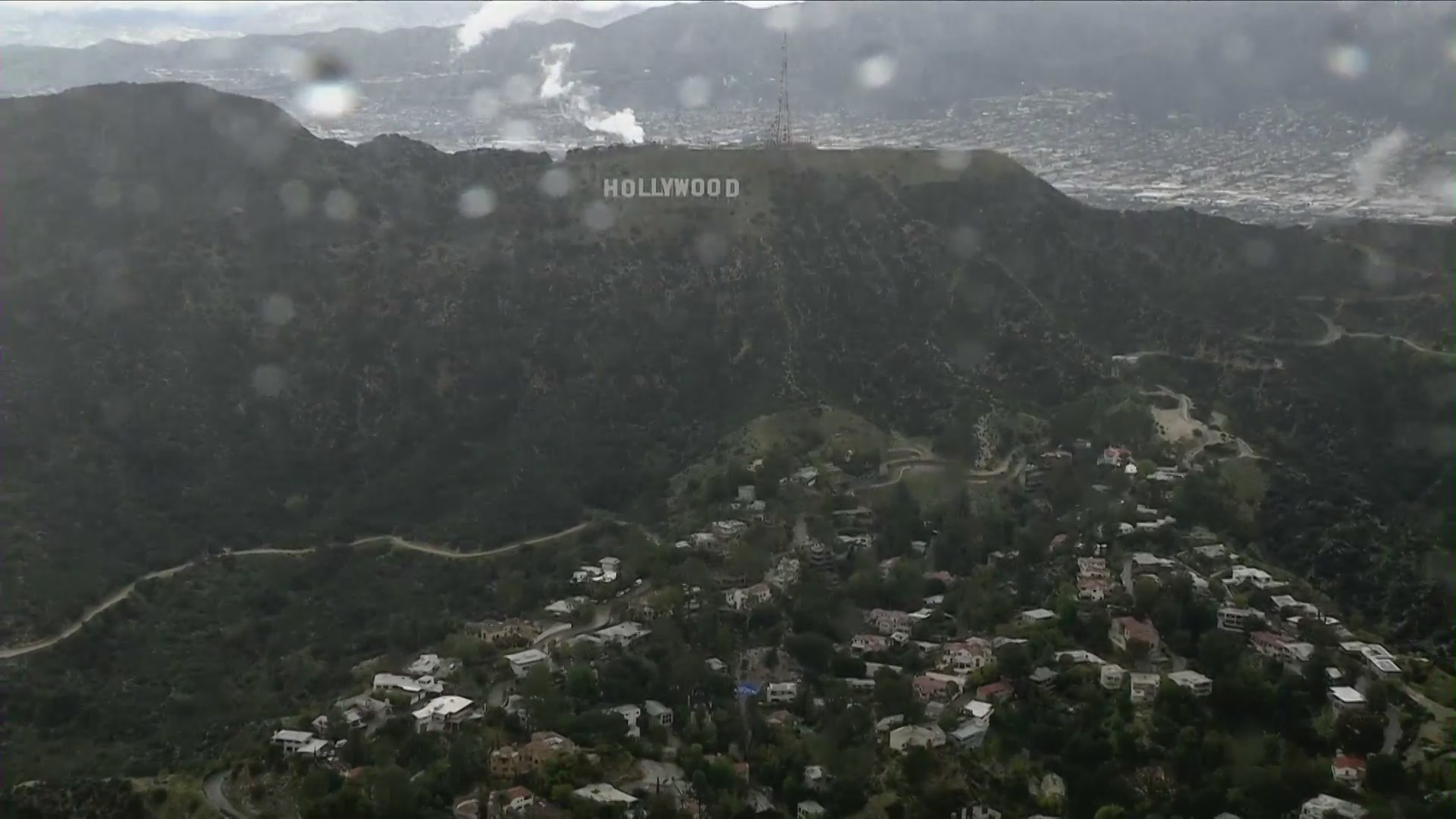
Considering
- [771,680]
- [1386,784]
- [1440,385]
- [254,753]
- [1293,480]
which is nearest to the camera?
[1386,784]

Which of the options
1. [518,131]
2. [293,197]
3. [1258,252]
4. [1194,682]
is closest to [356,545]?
[293,197]

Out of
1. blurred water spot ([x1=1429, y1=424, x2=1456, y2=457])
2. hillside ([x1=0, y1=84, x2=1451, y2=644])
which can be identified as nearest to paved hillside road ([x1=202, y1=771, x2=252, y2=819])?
hillside ([x1=0, y1=84, x2=1451, y2=644])

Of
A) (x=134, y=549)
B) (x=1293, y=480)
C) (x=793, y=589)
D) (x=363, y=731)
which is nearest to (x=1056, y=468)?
(x=1293, y=480)

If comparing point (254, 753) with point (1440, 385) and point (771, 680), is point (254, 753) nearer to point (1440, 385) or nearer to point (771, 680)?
point (771, 680)

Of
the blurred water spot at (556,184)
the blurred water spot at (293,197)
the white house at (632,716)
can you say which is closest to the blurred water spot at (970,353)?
the blurred water spot at (556,184)

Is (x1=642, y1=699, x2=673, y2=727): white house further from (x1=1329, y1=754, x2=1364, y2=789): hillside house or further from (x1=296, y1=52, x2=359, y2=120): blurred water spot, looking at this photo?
(x1=296, y1=52, x2=359, y2=120): blurred water spot
